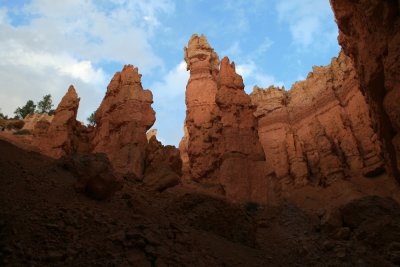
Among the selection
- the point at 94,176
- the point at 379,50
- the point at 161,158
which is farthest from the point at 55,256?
the point at 161,158

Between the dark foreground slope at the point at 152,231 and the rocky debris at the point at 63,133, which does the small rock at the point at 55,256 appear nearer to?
the dark foreground slope at the point at 152,231

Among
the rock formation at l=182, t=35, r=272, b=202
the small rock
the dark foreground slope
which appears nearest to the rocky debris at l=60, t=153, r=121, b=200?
the dark foreground slope

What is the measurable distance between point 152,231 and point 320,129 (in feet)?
115

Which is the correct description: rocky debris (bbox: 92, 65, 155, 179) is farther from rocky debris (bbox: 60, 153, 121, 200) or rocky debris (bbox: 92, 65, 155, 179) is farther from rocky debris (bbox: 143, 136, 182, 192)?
rocky debris (bbox: 60, 153, 121, 200)

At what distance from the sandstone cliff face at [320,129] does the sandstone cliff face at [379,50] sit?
69.1 feet

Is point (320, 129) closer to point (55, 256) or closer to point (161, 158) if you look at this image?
point (161, 158)

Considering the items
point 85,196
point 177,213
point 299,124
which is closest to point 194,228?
point 177,213

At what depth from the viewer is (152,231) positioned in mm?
8148

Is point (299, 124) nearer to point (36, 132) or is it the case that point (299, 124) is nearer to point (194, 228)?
point (36, 132)

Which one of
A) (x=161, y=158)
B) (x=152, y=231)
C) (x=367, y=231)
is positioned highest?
(x=161, y=158)

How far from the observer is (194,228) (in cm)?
1009

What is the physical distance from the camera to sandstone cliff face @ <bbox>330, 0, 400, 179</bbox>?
10328 millimetres

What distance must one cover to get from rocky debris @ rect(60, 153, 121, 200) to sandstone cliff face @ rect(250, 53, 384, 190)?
28.7 m

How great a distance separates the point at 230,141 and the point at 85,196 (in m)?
15.2
